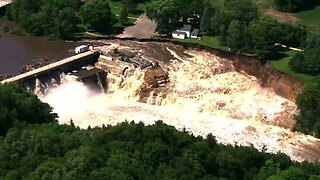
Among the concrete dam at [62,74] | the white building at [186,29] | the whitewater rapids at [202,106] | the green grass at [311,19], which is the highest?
the green grass at [311,19]

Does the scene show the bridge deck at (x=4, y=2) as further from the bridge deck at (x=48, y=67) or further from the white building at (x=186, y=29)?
the white building at (x=186, y=29)

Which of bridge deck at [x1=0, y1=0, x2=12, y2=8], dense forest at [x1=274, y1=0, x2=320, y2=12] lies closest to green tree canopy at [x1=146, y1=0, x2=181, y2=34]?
dense forest at [x1=274, y1=0, x2=320, y2=12]

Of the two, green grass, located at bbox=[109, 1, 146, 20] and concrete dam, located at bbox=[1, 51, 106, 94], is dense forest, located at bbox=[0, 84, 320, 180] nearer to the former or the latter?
concrete dam, located at bbox=[1, 51, 106, 94]

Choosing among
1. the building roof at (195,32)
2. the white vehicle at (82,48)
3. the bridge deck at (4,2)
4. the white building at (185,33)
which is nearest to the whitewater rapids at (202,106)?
the white vehicle at (82,48)

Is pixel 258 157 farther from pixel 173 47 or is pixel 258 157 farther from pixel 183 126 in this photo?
pixel 173 47

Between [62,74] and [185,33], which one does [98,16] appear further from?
[62,74]

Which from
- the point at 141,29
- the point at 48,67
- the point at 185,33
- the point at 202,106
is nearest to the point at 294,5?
the point at 185,33

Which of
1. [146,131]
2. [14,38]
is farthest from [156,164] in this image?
[14,38]
